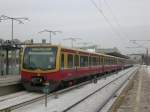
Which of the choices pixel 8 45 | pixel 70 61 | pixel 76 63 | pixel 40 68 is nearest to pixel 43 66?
pixel 40 68

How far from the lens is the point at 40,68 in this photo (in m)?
24.3

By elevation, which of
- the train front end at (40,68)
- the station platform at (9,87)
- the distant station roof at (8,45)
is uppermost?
the distant station roof at (8,45)

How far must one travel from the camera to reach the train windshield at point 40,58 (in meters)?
24.3

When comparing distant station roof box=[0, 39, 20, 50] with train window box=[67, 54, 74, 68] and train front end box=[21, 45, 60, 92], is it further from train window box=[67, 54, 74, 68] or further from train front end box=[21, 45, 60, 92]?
train front end box=[21, 45, 60, 92]

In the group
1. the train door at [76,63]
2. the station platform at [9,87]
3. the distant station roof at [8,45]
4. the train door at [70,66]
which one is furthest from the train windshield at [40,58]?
the distant station roof at [8,45]

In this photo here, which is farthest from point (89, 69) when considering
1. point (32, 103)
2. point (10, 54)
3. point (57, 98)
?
point (32, 103)

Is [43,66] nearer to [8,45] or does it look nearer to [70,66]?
[70,66]

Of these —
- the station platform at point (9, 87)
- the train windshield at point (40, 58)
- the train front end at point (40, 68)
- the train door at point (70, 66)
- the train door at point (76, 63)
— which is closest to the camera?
the station platform at point (9, 87)

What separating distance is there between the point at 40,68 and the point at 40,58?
0.61m

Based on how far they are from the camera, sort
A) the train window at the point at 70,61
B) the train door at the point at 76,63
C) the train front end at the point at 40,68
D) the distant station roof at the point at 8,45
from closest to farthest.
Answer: the train front end at the point at 40,68, the train window at the point at 70,61, the train door at the point at 76,63, the distant station roof at the point at 8,45

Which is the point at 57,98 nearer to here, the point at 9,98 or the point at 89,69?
the point at 9,98

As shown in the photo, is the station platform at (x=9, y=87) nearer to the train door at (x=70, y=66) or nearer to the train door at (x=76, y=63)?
the train door at (x=70, y=66)

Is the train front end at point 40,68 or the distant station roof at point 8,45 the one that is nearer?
the train front end at point 40,68

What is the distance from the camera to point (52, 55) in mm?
24375
